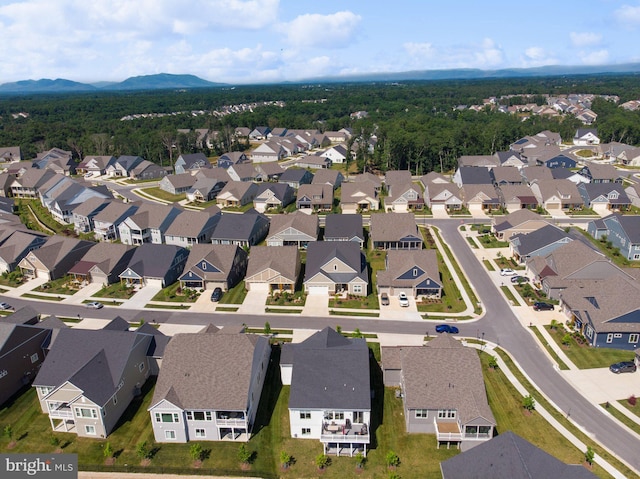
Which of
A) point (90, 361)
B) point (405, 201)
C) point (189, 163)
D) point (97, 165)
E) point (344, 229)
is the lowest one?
point (405, 201)

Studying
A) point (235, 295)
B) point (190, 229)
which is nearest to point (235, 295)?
point (235, 295)

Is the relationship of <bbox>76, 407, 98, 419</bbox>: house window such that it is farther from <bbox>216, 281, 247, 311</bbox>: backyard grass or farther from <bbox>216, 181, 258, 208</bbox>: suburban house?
<bbox>216, 181, 258, 208</bbox>: suburban house

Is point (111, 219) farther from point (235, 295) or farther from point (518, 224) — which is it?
point (518, 224)

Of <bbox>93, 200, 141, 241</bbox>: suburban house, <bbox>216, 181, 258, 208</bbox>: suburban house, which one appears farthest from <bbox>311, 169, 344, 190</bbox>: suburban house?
<bbox>93, 200, 141, 241</bbox>: suburban house

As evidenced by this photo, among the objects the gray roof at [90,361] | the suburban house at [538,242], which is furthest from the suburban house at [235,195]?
the gray roof at [90,361]

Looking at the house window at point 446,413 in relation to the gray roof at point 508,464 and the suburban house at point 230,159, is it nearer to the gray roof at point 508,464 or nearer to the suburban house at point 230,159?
the gray roof at point 508,464

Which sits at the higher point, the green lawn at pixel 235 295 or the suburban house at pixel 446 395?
the suburban house at pixel 446 395

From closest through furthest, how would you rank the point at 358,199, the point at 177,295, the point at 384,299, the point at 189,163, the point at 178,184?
the point at 384,299 < the point at 177,295 < the point at 358,199 < the point at 178,184 < the point at 189,163
